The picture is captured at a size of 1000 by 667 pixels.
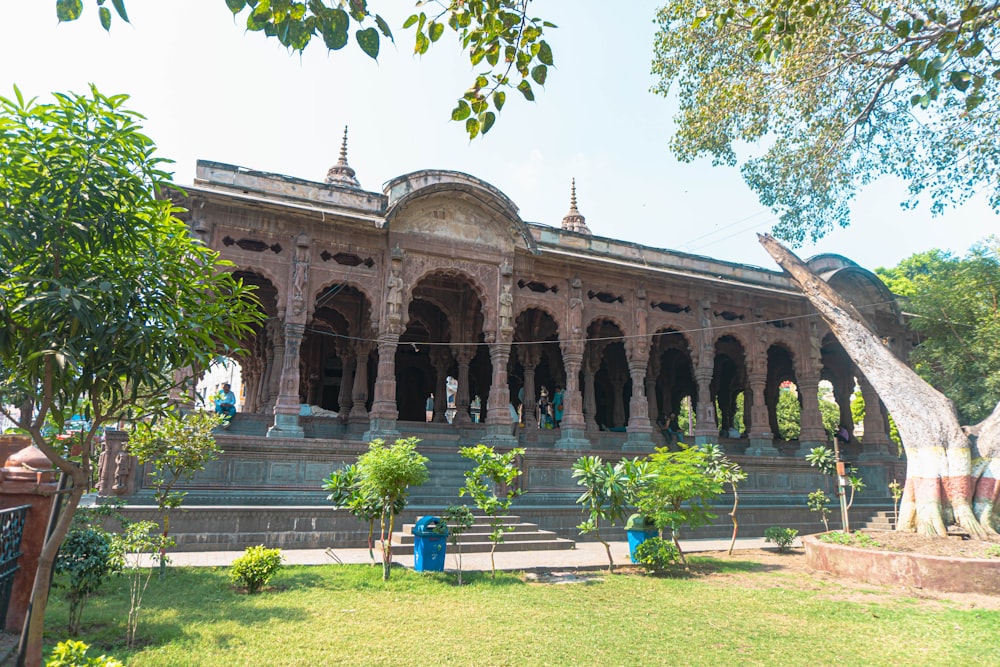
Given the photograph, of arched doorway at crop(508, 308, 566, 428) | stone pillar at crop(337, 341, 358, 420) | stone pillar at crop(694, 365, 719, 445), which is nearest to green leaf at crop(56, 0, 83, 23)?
arched doorway at crop(508, 308, 566, 428)

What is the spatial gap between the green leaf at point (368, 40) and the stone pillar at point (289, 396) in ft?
37.5

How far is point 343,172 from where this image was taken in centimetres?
2500

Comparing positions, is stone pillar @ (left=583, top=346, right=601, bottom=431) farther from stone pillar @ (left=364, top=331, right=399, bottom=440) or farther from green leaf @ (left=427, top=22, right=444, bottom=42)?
green leaf @ (left=427, top=22, right=444, bottom=42)

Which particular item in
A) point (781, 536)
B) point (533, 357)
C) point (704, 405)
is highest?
point (533, 357)

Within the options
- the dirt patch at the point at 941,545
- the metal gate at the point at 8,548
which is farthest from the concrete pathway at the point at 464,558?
the metal gate at the point at 8,548

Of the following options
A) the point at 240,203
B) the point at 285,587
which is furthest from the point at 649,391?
the point at 285,587

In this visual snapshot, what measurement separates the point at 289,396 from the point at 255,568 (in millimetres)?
7022

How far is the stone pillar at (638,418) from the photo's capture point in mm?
17459

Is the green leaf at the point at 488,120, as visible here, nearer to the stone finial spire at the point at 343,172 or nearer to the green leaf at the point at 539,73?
the green leaf at the point at 539,73

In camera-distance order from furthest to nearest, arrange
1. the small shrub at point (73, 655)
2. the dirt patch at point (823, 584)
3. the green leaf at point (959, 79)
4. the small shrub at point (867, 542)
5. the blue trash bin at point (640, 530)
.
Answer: the blue trash bin at point (640, 530), the small shrub at point (867, 542), the dirt patch at point (823, 584), the green leaf at point (959, 79), the small shrub at point (73, 655)

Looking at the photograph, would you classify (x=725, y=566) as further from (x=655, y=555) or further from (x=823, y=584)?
(x=655, y=555)

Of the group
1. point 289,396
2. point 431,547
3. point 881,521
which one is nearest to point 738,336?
point 881,521

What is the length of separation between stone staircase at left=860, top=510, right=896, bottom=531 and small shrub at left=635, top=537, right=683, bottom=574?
35.1 ft

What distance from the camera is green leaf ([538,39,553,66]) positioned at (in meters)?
4.32
